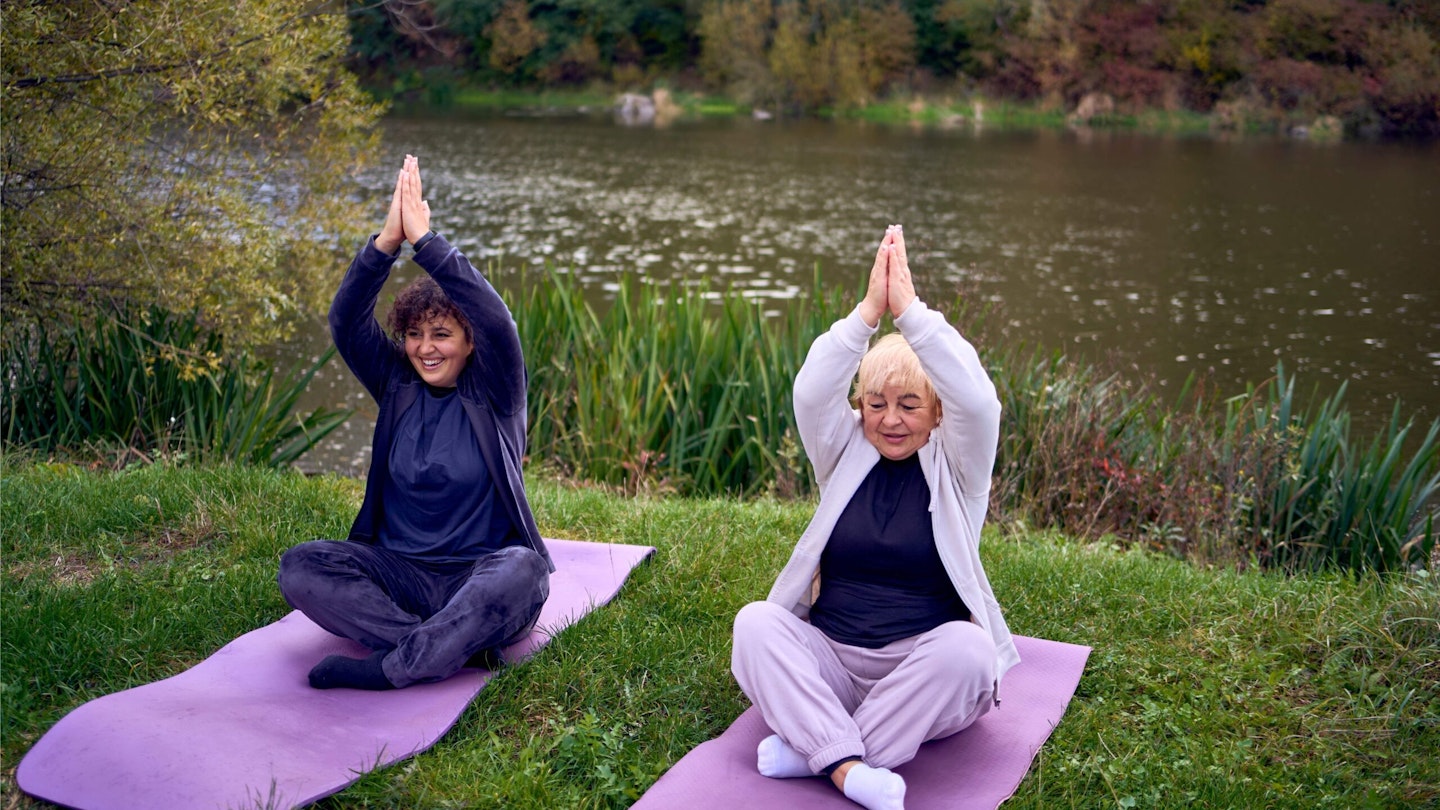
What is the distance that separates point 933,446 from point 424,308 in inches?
54.0

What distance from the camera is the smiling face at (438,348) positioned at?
129 inches

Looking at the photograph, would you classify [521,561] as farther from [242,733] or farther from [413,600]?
[242,733]

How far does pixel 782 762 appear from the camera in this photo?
8.93ft

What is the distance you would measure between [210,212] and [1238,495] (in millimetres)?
4771

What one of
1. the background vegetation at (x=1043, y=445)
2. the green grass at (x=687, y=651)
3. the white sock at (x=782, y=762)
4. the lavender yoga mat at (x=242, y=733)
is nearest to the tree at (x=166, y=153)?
the background vegetation at (x=1043, y=445)

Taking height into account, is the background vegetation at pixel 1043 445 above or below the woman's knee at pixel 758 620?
below

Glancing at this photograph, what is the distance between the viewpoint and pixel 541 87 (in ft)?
143

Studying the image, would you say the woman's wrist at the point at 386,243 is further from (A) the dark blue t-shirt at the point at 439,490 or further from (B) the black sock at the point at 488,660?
(B) the black sock at the point at 488,660

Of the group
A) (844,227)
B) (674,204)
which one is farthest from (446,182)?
(844,227)

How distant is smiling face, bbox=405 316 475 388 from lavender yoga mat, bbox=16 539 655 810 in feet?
2.43

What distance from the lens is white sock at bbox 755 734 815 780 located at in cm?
272

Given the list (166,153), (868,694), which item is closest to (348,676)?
(868,694)

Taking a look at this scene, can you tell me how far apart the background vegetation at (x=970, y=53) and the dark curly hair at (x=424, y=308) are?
2372 cm

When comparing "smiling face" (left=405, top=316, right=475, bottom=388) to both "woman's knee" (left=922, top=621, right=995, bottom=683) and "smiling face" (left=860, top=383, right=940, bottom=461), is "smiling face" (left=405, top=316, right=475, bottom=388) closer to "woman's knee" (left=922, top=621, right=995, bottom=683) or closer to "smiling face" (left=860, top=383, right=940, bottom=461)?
"smiling face" (left=860, top=383, right=940, bottom=461)
